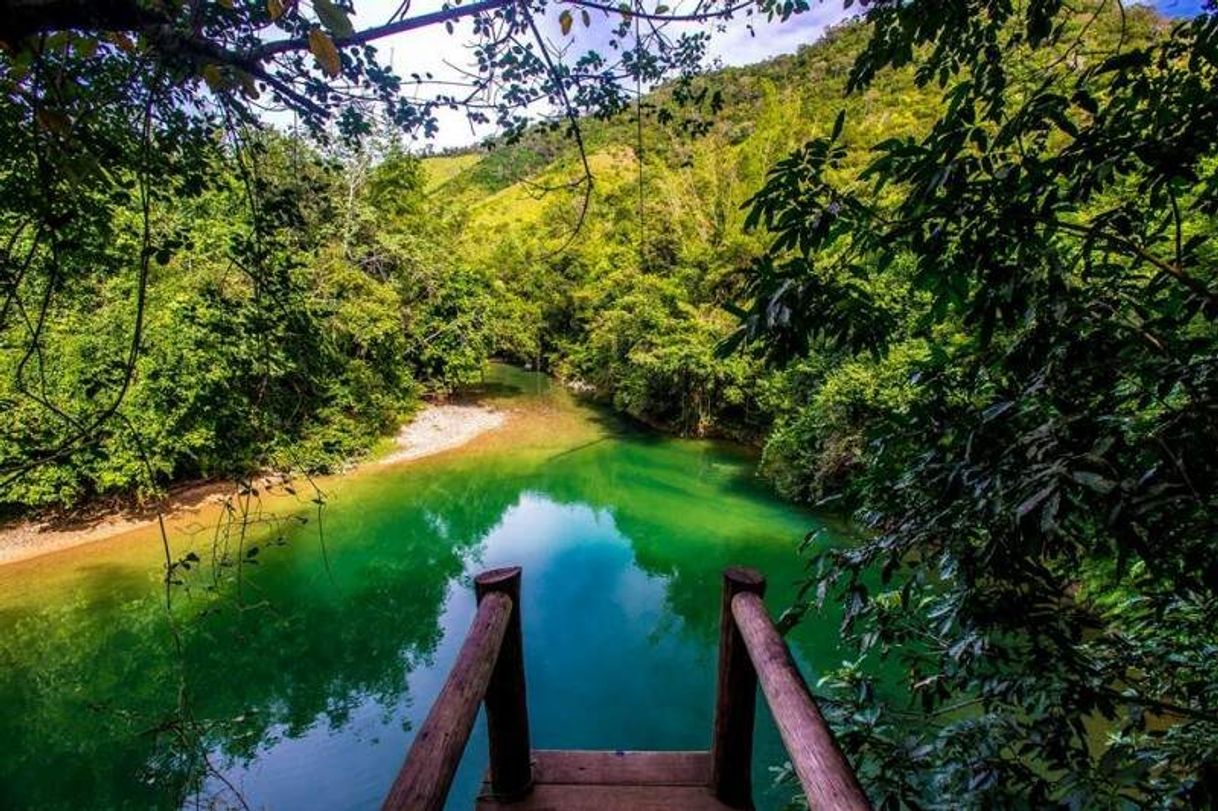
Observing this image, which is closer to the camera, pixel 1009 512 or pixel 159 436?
pixel 1009 512

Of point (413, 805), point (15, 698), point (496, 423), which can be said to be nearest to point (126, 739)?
point (15, 698)

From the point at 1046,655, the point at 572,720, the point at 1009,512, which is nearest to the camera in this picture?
the point at 1009,512

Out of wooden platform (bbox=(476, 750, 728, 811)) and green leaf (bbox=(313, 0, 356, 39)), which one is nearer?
green leaf (bbox=(313, 0, 356, 39))

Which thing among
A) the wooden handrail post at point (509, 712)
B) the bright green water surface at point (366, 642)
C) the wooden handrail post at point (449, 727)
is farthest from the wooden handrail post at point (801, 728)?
the bright green water surface at point (366, 642)

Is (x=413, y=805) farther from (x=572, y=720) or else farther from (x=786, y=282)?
(x=572, y=720)

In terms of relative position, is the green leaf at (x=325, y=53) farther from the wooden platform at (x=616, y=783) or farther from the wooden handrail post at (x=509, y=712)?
the wooden platform at (x=616, y=783)

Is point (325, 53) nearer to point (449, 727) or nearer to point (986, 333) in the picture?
point (449, 727)

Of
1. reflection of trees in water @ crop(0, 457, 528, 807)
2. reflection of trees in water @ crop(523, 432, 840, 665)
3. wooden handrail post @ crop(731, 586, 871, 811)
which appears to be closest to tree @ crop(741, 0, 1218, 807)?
wooden handrail post @ crop(731, 586, 871, 811)

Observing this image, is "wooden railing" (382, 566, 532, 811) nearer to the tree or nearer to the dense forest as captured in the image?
the dense forest
